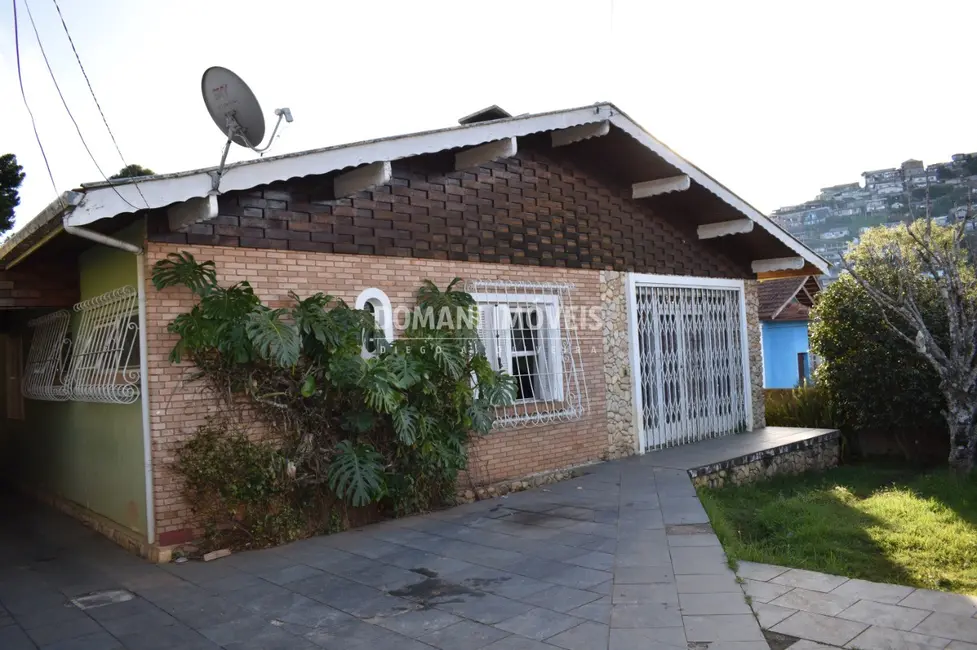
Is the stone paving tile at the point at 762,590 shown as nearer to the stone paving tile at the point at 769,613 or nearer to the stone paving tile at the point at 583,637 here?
the stone paving tile at the point at 769,613

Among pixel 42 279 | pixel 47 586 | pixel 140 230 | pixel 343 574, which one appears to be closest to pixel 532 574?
pixel 343 574

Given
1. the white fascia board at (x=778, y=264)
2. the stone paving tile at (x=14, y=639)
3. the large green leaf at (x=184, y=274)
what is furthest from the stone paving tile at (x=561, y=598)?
the white fascia board at (x=778, y=264)

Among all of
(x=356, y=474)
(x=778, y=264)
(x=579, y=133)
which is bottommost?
(x=356, y=474)

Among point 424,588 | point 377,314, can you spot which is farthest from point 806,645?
point 377,314

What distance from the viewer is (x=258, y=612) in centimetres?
457

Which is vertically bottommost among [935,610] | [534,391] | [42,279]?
[935,610]

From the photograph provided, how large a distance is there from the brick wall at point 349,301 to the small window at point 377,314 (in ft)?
0.27

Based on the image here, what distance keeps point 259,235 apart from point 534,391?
3.90m

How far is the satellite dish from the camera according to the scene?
19.4ft

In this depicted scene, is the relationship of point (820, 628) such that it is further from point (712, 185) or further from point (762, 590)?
point (712, 185)

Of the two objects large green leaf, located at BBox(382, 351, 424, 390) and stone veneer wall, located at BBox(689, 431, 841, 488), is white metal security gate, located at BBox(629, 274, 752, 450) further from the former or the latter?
large green leaf, located at BBox(382, 351, 424, 390)

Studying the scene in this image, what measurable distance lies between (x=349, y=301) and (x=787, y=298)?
15192mm

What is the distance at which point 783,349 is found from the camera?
2048 cm

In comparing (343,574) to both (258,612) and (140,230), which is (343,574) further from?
(140,230)
